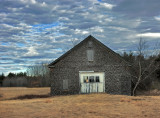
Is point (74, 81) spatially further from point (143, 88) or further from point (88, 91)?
point (143, 88)

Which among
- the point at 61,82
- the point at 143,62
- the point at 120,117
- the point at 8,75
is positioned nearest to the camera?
the point at 120,117

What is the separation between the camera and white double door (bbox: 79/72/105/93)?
25.9 meters

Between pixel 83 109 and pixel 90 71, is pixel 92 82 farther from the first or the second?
pixel 83 109

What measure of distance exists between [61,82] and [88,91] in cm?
323

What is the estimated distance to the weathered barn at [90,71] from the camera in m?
25.6

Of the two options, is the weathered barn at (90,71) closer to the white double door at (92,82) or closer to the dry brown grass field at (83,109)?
the white double door at (92,82)

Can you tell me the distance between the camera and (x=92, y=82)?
2600cm

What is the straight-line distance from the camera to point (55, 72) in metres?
25.6

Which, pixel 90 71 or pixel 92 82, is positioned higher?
pixel 90 71

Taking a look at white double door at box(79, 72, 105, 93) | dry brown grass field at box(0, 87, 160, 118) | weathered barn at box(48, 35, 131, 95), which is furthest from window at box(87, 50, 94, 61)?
dry brown grass field at box(0, 87, 160, 118)

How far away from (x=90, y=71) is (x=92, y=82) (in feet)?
4.21

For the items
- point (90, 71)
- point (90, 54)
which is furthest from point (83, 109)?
point (90, 54)

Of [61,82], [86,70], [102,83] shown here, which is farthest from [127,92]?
[61,82]

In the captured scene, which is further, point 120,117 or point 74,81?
point 74,81
